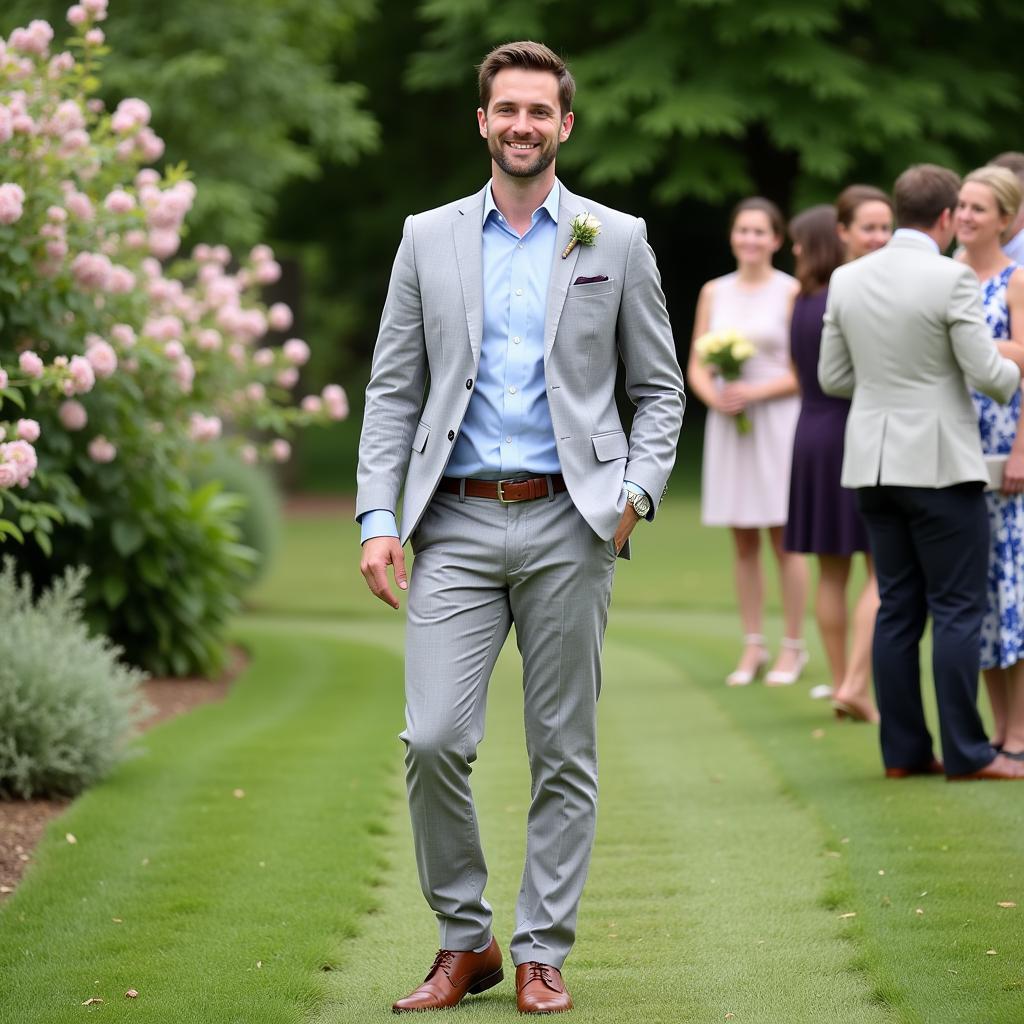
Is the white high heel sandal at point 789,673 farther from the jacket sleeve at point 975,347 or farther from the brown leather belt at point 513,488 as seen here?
the brown leather belt at point 513,488

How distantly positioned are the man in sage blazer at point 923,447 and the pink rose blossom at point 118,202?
3.67 meters

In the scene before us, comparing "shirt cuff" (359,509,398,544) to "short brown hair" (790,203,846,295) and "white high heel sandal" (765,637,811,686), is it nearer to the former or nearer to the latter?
"short brown hair" (790,203,846,295)

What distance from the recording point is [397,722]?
891 cm

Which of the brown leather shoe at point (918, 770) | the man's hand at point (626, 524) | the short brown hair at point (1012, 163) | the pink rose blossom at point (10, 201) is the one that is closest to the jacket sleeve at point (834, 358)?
the short brown hair at point (1012, 163)

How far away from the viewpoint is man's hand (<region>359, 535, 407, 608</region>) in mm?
4309

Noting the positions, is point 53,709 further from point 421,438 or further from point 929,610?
point 929,610

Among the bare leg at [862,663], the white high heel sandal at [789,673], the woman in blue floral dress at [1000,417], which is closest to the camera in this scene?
the woman in blue floral dress at [1000,417]

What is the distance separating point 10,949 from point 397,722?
3996mm

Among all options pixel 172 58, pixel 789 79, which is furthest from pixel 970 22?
pixel 172 58

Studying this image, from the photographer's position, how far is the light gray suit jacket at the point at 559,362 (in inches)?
172

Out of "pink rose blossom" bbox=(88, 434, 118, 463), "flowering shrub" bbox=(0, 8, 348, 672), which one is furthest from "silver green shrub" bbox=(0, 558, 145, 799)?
"pink rose blossom" bbox=(88, 434, 118, 463)

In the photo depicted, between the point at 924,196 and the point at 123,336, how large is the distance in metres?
4.13

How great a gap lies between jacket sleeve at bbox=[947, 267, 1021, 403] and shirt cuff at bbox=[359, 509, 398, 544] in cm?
275

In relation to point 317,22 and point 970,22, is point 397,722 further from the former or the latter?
point 970,22
